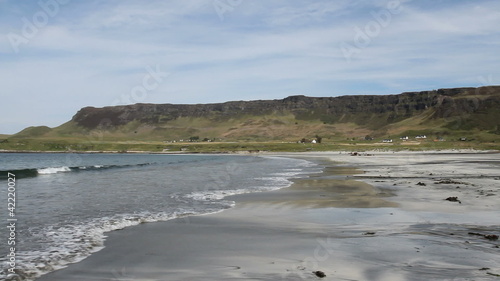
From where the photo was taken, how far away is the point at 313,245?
38.7 feet

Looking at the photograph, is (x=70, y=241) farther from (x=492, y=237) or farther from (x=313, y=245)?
(x=492, y=237)

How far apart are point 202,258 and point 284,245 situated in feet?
8.49

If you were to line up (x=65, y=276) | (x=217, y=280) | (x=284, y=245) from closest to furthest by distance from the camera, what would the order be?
(x=217, y=280) → (x=65, y=276) → (x=284, y=245)

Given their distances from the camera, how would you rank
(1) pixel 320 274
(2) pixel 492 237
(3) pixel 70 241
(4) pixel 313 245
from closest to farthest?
(1) pixel 320 274 → (4) pixel 313 245 → (2) pixel 492 237 → (3) pixel 70 241

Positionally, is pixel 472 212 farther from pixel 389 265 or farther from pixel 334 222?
pixel 389 265

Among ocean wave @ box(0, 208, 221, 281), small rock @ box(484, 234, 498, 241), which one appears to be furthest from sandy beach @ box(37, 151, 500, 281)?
ocean wave @ box(0, 208, 221, 281)

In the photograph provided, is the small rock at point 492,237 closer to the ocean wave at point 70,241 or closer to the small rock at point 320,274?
the small rock at point 320,274

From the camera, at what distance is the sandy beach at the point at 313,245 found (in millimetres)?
9094

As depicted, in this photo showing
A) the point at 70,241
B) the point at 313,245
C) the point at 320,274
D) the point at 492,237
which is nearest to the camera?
the point at 320,274

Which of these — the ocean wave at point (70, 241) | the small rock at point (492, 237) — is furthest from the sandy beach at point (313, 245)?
the ocean wave at point (70, 241)

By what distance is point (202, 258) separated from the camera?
34.6 ft

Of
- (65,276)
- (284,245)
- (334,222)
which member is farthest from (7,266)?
(334,222)

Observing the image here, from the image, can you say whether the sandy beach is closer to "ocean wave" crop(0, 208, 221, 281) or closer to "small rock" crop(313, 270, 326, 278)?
"small rock" crop(313, 270, 326, 278)

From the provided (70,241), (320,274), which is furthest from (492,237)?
(70,241)
